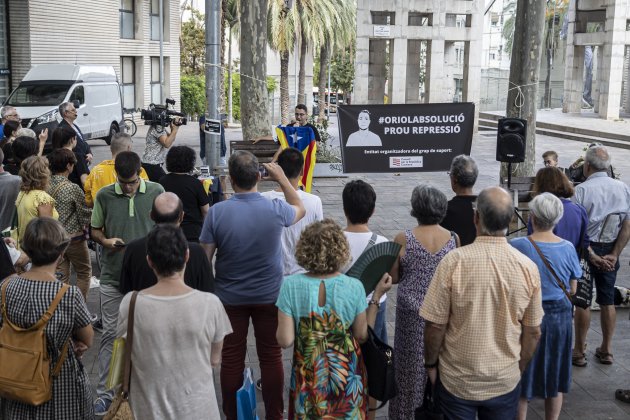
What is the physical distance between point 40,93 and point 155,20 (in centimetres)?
1527

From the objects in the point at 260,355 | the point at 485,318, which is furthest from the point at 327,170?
the point at 485,318

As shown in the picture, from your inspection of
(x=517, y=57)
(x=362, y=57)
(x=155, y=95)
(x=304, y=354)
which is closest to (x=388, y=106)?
(x=517, y=57)

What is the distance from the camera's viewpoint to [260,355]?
5469mm

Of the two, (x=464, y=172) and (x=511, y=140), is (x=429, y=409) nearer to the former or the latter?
(x=464, y=172)

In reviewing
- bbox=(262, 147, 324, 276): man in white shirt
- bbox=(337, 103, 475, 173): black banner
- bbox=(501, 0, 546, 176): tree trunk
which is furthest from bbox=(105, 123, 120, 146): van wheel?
bbox=(262, 147, 324, 276): man in white shirt

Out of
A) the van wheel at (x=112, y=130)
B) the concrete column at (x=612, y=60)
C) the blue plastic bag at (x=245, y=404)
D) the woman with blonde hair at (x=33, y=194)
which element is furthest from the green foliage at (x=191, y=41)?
the blue plastic bag at (x=245, y=404)

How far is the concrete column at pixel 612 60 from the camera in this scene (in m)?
34.8

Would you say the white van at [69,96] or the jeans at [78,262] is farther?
the white van at [69,96]

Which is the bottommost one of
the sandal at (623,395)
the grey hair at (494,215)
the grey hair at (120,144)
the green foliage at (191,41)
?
the sandal at (623,395)

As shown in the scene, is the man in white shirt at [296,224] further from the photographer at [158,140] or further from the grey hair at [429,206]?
the photographer at [158,140]

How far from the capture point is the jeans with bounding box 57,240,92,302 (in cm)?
711

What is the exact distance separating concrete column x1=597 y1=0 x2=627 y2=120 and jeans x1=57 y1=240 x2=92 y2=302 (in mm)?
32332

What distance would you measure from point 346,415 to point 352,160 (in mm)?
6462

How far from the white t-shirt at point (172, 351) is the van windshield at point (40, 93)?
1982cm
